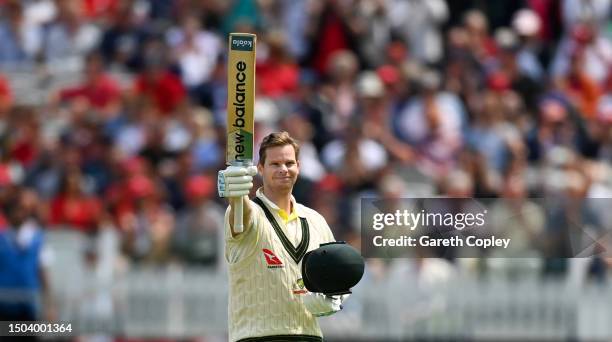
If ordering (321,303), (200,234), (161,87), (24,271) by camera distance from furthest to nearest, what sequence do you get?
(161,87) → (200,234) → (24,271) → (321,303)

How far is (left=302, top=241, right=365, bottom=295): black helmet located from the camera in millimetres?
9258

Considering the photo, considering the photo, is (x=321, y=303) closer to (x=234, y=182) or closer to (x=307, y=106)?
(x=234, y=182)

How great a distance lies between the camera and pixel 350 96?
1814cm

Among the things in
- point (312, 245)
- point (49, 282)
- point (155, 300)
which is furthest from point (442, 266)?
point (312, 245)

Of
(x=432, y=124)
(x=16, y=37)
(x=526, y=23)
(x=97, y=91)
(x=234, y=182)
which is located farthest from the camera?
(x=16, y=37)

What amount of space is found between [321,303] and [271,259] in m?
0.42

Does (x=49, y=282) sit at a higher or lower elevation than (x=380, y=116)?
lower

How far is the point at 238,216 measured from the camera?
9.34 m

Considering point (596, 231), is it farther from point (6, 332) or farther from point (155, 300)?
point (6, 332)

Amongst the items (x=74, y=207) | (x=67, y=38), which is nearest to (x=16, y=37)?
(x=67, y=38)

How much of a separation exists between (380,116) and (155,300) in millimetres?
3730

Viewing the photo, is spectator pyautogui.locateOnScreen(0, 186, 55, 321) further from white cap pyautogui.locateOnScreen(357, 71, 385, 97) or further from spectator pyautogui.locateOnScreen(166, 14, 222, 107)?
white cap pyautogui.locateOnScreen(357, 71, 385, 97)

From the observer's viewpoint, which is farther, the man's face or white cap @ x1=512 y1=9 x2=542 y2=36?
white cap @ x1=512 y1=9 x2=542 y2=36

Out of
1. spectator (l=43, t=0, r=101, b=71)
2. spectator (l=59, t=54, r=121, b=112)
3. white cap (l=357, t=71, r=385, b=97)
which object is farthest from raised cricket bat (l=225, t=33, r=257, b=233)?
spectator (l=43, t=0, r=101, b=71)
